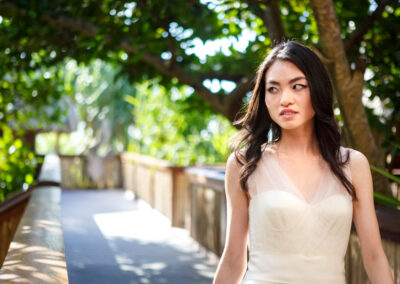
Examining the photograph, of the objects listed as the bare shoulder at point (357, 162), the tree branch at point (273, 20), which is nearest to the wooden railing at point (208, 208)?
the tree branch at point (273, 20)

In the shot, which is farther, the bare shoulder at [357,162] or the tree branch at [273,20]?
the tree branch at [273,20]

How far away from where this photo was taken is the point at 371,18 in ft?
15.2

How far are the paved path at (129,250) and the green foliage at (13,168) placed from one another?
992 millimetres

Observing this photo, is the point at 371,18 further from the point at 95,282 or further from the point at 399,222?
the point at 95,282

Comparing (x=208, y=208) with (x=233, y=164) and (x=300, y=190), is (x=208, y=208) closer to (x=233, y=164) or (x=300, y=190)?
(x=233, y=164)

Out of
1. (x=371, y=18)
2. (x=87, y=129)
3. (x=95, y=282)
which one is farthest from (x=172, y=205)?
(x=87, y=129)

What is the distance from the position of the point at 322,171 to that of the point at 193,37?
389 centimetres

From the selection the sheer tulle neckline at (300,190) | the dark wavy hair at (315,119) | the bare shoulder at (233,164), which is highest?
the dark wavy hair at (315,119)

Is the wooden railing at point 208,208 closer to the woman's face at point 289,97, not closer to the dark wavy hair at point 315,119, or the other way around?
the dark wavy hair at point 315,119

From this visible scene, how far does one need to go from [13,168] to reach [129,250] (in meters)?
2.27

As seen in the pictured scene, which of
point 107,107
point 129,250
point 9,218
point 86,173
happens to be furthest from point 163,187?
point 107,107

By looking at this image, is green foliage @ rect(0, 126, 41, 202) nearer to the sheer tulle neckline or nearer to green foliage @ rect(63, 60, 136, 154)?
the sheer tulle neckline

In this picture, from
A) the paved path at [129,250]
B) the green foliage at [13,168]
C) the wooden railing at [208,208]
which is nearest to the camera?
the paved path at [129,250]

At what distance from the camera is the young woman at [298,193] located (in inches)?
74.2
